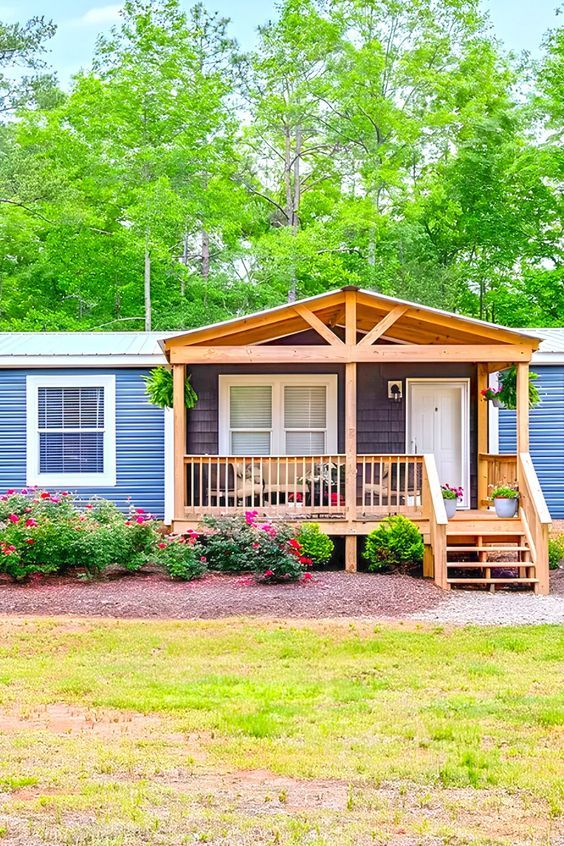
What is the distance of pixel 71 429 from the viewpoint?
50.9 feet

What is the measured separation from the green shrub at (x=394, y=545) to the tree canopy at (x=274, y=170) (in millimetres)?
13053

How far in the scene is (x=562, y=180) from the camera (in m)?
26.6

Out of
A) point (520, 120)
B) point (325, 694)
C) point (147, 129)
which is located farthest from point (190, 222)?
point (325, 694)

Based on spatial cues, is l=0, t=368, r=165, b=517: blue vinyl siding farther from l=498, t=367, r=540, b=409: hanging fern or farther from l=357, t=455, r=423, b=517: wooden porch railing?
l=498, t=367, r=540, b=409: hanging fern

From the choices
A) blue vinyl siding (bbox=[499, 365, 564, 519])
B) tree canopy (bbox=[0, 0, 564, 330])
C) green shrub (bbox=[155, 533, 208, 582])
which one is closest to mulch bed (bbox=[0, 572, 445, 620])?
green shrub (bbox=[155, 533, 208, 582])

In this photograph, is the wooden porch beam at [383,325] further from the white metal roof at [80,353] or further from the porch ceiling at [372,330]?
the white metal roof at [80,353]

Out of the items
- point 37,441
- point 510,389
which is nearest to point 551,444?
point 510,389

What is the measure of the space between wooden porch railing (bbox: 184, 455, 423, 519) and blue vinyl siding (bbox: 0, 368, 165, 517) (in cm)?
214

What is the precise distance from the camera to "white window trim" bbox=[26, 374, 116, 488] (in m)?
15.5

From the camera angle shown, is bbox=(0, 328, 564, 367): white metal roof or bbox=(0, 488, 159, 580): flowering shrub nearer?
bbox=(0, 488, 159, 580): flowering shrub

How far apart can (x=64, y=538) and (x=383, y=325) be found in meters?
4.77

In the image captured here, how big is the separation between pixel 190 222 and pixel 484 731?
898 inches

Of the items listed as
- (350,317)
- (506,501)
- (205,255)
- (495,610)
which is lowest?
(495,610)

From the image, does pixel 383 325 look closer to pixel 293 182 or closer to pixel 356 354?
pixel 356 354
